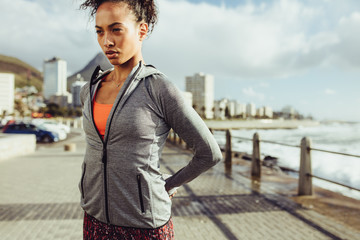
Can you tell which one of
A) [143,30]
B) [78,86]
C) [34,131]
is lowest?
[34,131]

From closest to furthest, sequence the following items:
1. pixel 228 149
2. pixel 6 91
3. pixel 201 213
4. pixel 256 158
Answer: pixel 201 213
pixel 256 158
pixel 228 149
pixel 6 91

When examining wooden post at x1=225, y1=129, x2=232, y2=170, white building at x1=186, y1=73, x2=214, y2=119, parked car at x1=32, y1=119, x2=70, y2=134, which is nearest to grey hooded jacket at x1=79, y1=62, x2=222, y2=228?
wooden post at x1=225, y1=129, x2=232, y2=170

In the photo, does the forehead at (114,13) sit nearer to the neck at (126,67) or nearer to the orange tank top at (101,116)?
the neck at (126,67)

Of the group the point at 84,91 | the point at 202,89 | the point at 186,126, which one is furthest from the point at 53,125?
the point at 202,89

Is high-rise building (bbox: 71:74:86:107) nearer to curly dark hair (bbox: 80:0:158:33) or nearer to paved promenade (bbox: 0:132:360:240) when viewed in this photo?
curly dark hair (bbox: 80:0:158:33)

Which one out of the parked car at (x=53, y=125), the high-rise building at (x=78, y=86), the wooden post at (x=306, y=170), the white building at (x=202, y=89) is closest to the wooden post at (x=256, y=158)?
the wooden post at (x=306, y=170)

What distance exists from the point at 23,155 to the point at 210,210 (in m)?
10.4

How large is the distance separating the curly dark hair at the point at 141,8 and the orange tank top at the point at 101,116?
407 millimetres

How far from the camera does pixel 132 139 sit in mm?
1146

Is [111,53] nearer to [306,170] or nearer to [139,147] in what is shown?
[139,147]

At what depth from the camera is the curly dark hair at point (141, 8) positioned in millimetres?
1217

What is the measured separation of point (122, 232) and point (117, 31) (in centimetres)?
84

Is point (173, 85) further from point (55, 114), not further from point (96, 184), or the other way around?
point (55, 114)

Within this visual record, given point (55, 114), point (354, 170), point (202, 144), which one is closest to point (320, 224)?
point (202, 144)
